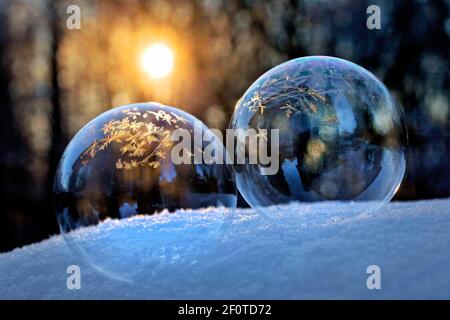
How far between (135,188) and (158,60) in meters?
6.54

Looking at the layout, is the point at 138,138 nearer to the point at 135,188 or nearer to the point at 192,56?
the point at 135,188

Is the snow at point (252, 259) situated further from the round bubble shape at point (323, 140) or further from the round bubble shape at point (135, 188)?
the round bubble shape at point (323, 140)

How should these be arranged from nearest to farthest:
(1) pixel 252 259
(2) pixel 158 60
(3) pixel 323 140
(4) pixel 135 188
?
(4) pixel 135 188 < (1) pixel 252 259 < (3) pixel 323 140 < (2) pixel 158 60

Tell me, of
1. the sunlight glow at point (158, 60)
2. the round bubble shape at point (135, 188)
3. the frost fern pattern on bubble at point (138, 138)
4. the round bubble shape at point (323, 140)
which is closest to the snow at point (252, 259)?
the round bubble shape at point (135, 188)

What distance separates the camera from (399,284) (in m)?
2.41

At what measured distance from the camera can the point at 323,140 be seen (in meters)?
3.30

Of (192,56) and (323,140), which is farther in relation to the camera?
(192,56)

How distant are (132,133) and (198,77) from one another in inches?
265

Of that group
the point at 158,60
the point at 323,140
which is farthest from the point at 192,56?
the point at 323,140

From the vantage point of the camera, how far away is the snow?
8.19ft

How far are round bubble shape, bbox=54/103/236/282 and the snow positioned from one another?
0.04 ft

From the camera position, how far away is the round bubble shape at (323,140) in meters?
3.32

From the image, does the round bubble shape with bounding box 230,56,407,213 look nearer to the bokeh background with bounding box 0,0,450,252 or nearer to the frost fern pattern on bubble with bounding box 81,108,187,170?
the frost fern pattern on bubble with bounding box 81,108,187,170
